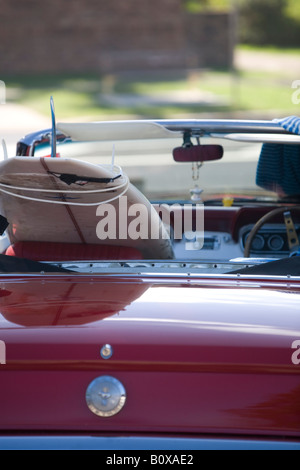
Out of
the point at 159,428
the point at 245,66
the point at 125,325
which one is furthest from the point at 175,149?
the point at 245,66

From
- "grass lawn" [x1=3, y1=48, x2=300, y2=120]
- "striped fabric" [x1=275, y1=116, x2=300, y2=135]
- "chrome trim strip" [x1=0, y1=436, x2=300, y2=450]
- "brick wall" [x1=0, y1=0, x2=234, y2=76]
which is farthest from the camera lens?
"brick wall" [x1=0, y1=0, x2=234, y2=76]

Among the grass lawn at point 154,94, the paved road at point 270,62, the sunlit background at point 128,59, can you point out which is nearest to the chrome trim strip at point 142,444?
the grass lawn at point 154,94

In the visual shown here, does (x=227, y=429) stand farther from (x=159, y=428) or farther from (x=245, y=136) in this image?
(x=245, y=136)

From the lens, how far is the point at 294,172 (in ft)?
15.5

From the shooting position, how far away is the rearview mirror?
4.63 meters

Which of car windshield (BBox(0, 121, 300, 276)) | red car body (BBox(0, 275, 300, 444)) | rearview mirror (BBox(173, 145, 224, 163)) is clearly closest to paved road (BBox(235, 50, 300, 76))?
car windshield (BBox(0, 121, 300, 276))

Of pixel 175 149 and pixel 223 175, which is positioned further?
pixel 223 175

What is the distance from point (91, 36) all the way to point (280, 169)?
76.2 feet

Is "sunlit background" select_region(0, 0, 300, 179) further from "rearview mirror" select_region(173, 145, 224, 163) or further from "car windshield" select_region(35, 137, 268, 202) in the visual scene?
"rearview mirror" select_region(173, 145, 224, 163)

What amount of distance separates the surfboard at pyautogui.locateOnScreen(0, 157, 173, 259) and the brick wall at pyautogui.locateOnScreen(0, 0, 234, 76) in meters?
22.5

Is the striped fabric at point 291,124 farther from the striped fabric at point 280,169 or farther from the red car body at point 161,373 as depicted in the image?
the red car body at point 161,373

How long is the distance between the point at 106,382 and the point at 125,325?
0.23 m
